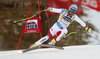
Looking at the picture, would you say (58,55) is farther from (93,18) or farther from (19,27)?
(19,27)

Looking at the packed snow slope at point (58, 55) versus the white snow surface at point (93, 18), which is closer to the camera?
the packed snow slope at point (58, 55)

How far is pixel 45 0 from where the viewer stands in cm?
312

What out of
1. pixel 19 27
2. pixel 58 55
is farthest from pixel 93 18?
pixel 58 55

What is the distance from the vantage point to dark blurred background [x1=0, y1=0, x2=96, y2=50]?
10.3 feet

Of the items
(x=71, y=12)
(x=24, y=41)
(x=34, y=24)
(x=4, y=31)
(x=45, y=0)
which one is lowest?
(x=24, y=41)

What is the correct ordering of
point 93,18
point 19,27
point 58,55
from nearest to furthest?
point 58,55 < point 93,18 < point 19,27

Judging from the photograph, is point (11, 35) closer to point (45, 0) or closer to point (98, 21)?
point (45, 0)

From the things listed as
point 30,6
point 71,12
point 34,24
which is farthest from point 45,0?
point 71,12

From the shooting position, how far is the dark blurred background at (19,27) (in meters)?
3.15

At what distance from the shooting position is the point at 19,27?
129 inches

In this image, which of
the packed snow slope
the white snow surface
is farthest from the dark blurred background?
the packed snow slope

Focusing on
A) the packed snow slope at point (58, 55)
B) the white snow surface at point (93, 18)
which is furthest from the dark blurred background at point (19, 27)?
the packed snow slope at point (58, 55)

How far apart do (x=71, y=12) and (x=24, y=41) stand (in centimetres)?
155

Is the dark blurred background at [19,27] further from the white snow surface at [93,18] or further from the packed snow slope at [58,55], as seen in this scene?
the packed snow slope at [58,55]
